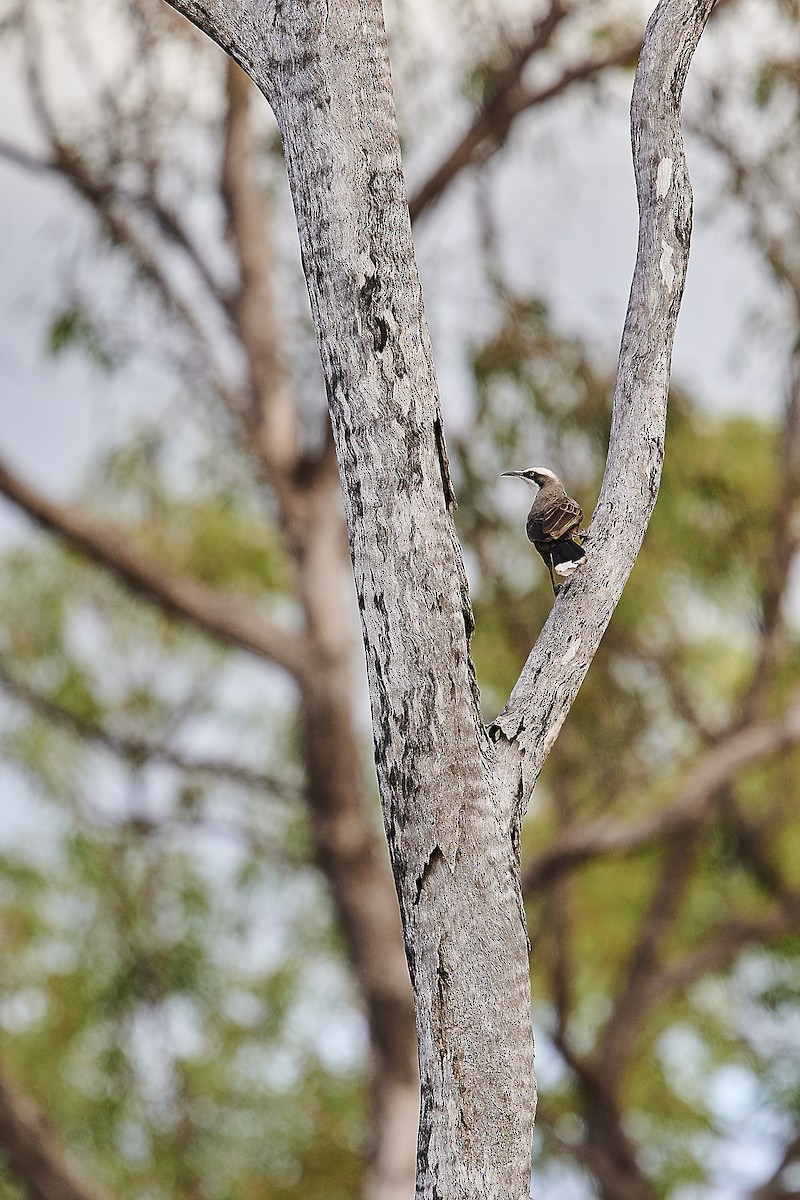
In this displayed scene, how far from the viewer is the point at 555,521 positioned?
1.54m

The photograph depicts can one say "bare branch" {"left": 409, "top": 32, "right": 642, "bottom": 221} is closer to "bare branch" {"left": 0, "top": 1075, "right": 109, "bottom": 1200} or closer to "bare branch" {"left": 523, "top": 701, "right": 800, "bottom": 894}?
"bare branch" {"left": 523, "top": 701, "right": 800, "bottom": 894}

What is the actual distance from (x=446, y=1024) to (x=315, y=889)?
631 centimetres

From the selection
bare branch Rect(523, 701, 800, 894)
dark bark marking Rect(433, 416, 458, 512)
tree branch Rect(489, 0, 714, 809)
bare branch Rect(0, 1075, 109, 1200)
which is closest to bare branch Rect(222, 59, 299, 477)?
bare branch Rect(523, 701, 800, 894)

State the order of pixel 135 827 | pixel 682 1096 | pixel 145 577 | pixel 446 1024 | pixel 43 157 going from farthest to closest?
pixel 682 1096 < pixel 135 827 < pixel 43 157 < pixel 145 577 < pixel 446 1024

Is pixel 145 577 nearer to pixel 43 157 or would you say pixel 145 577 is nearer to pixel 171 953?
pixel 43 157

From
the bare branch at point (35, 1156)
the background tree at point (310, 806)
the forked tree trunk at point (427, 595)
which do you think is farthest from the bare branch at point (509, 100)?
the bare branch at point (35, 1156)

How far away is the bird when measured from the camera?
1490 millimetres

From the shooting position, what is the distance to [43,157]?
4.21 m

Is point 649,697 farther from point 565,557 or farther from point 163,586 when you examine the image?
point 565,557

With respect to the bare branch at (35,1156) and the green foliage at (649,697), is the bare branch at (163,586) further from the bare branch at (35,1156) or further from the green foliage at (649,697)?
the bare branch at (35,1156)

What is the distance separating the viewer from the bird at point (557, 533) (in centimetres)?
149

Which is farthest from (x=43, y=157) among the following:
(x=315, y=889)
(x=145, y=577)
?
(x=315, y=889)

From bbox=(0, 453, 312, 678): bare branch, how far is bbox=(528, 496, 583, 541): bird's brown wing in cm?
247

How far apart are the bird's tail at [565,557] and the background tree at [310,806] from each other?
2527 mm
